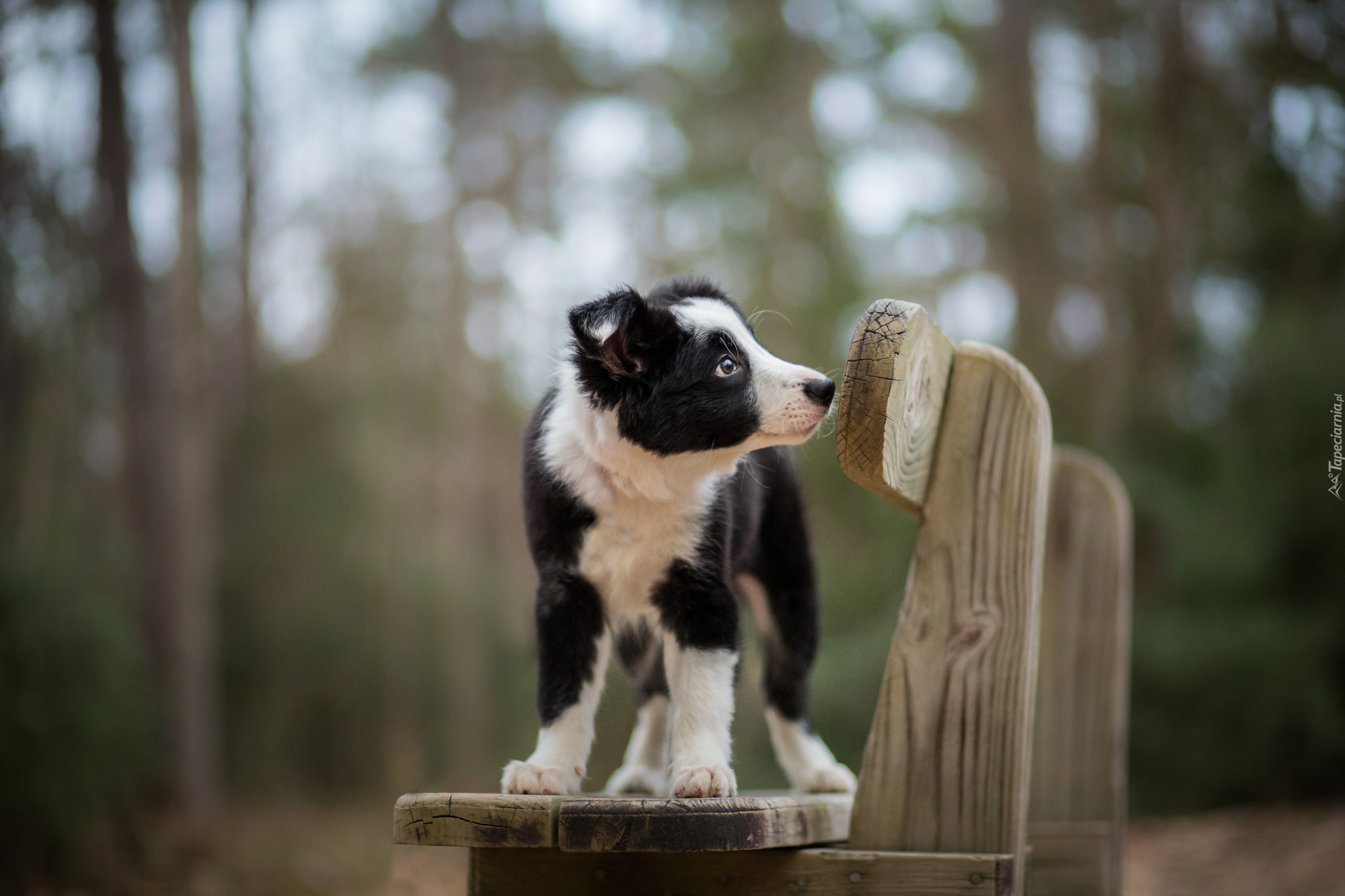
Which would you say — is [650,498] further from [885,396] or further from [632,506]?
[885,396]

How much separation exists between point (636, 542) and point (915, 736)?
788 mm

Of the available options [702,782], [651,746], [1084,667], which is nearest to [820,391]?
[702,782]

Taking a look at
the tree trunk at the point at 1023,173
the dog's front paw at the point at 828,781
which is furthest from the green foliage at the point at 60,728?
the tree trunk at the point at 1023,173

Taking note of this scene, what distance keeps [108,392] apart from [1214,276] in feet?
39.1

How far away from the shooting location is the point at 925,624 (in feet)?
8.18

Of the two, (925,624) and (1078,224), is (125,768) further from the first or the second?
(1078,224)

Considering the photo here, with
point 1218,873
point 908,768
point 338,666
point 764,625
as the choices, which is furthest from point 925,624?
point 338,666

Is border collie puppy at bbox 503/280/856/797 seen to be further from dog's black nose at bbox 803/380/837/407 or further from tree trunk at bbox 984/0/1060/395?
tree trunk at bbox 984/0/1060/395

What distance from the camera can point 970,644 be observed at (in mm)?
2441

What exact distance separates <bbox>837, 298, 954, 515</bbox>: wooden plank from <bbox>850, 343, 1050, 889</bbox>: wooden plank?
0.19 metres

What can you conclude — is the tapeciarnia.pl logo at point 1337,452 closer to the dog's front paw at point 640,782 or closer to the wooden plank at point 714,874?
the dog's front paw at point 640,782

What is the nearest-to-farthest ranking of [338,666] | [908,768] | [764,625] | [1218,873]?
[908,768]
[764,625]
[1218,873]
[338,666]

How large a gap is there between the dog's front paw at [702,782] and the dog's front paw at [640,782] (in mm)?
768

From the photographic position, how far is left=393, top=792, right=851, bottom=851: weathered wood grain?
2006mm
